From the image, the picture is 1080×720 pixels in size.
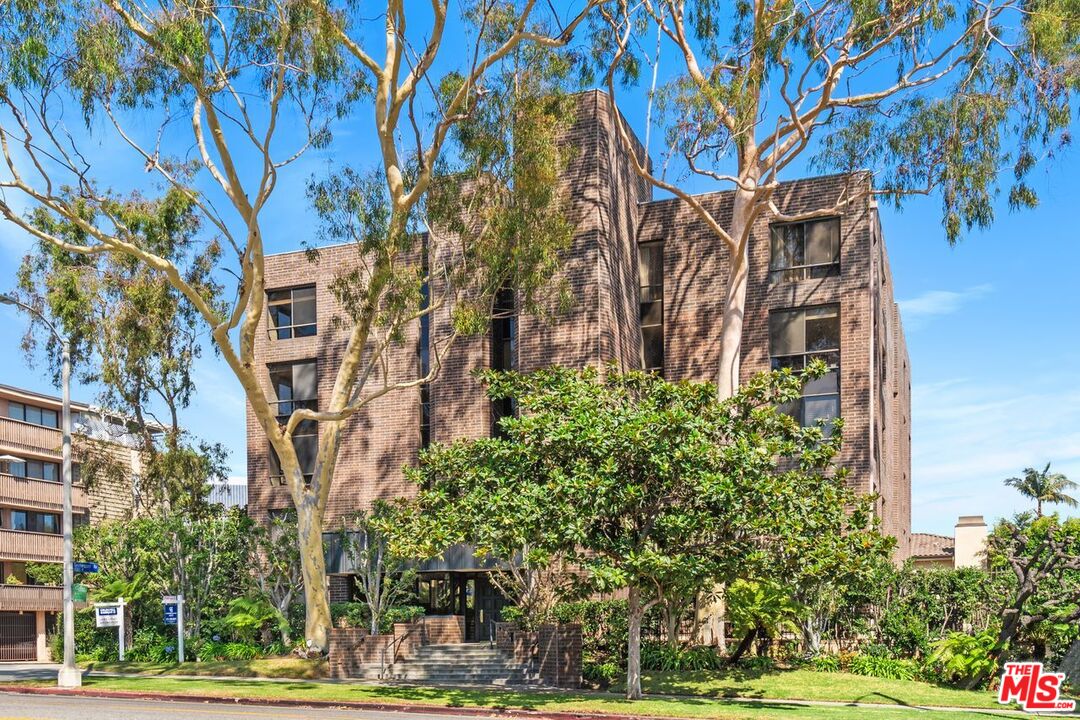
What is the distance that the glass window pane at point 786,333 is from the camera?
33906mm

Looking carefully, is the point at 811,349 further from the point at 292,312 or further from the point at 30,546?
the point at 30,546

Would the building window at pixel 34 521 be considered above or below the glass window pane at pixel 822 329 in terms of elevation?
below

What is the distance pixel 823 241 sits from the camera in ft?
112

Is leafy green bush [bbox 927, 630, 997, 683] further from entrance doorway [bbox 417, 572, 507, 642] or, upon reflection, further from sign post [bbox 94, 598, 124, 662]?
sign post [bbox 94, 598, 124, 662]

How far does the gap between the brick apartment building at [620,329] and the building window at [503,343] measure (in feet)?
0.21

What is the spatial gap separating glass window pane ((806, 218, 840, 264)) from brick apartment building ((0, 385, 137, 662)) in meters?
31.0

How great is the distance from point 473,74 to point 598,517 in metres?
12.9

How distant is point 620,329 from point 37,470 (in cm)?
3416

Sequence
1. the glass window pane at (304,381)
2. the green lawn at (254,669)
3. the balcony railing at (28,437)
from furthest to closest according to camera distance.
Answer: the balcony railing at (28,437)
the glass window pane at (304,381)
the green lawn at (254,669)

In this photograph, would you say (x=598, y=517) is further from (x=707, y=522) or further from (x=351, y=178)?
(x=351, y=178)

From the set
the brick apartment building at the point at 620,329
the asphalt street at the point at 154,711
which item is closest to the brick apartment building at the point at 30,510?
the brick apartment building at the point at 620,329

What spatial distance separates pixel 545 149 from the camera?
2923 centimetres

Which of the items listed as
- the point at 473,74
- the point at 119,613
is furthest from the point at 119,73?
the point at 119,613

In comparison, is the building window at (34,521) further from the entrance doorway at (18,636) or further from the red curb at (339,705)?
the red curb at (339,705)
